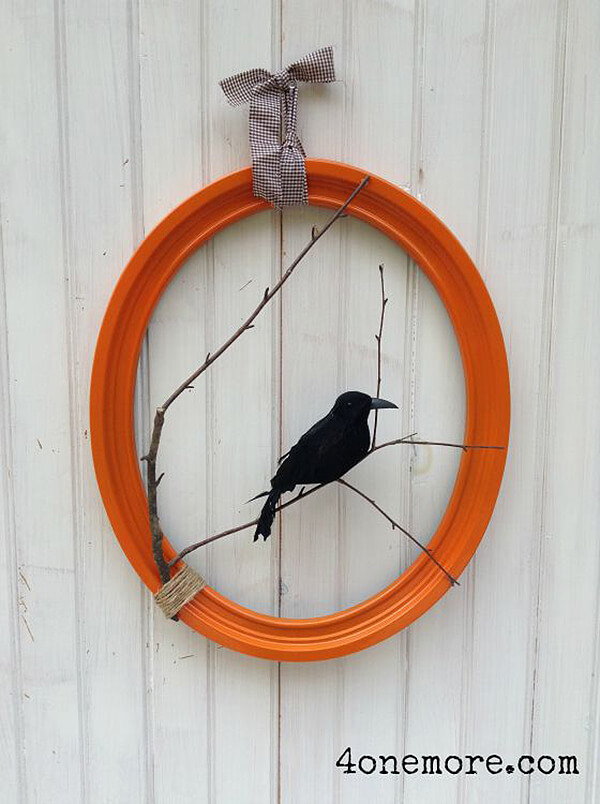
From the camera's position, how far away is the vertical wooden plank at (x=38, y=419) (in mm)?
686

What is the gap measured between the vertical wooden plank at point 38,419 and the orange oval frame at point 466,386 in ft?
0.27

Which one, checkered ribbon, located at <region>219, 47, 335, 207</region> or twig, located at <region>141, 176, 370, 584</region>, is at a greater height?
checkered ribbon, located at <region>219, 47, 335, 207</region>

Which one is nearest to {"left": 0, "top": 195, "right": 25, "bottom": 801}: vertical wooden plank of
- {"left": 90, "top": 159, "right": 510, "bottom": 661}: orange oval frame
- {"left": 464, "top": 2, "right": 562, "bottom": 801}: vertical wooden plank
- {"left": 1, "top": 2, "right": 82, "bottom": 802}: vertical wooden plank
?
{"left": 1, "top": 2, "right": 82, "bottom": 802}: vertical wooden plank

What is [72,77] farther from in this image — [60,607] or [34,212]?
[60,607]

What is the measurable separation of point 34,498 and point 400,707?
524mm

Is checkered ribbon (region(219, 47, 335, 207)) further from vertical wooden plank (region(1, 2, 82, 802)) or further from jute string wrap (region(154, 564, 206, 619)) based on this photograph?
jute string wrap (region(154, 564, 206, 619))

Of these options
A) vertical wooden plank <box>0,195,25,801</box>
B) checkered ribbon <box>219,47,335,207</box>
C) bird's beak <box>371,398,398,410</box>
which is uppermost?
checkered ribbon <box>219,47,335,207</box>

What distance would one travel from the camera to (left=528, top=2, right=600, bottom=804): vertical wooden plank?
27.3 inches

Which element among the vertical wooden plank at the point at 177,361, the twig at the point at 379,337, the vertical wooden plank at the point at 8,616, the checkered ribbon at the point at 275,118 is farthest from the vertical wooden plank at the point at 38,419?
the twig at the point at 379,337

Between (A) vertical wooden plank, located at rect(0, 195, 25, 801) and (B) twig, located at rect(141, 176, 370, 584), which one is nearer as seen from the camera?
(B) twig, located at rect(141, 176, 370, 584)

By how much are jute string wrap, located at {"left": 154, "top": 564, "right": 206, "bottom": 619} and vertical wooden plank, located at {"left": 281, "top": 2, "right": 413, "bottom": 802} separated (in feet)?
0.38

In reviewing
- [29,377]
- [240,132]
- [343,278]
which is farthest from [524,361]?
[29,377]

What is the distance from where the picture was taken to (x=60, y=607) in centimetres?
76

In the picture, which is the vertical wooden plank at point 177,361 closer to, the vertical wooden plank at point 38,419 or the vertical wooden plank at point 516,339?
the vertical wooden plank at point 38,419
